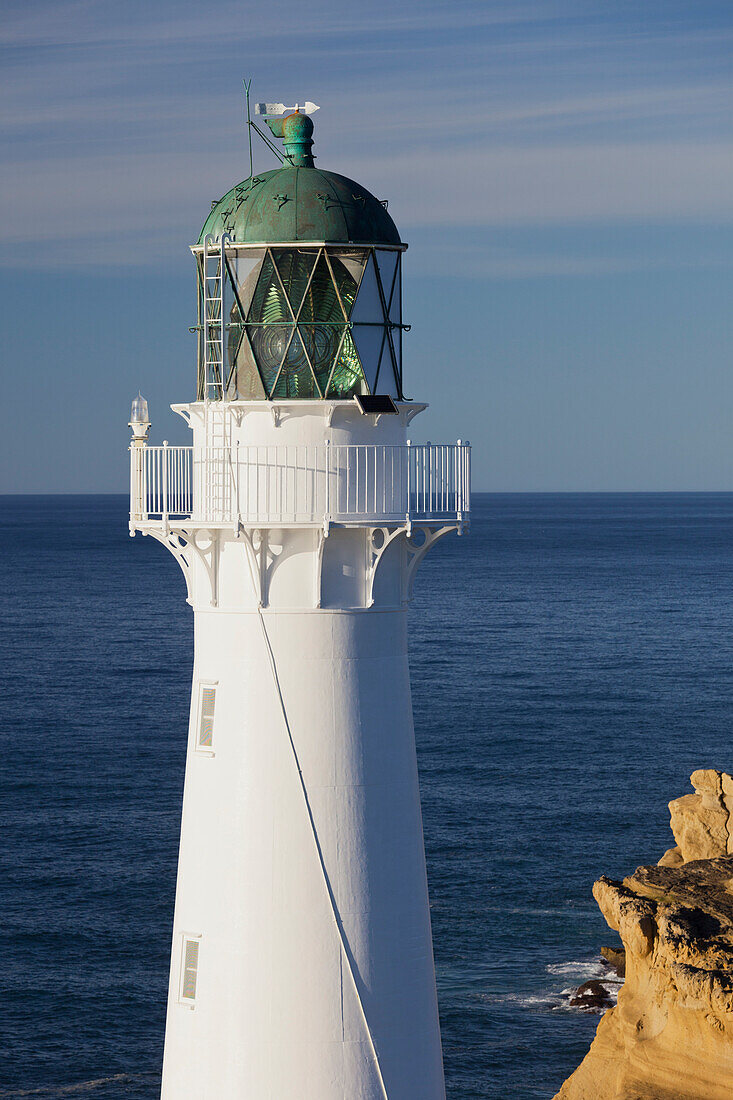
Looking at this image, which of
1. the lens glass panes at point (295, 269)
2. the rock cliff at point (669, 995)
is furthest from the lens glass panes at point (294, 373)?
the rock cliff at point (669, 995)

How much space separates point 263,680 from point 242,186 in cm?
488

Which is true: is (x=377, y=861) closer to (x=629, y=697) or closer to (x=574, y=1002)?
(x=574, y=1002)

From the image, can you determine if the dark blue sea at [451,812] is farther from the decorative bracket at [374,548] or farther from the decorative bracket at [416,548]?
the decorative bracket at [374,548]

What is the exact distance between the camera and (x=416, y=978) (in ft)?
48.6

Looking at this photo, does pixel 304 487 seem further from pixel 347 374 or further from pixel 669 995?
pixel 669 995

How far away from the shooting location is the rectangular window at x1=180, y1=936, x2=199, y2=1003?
14.7m

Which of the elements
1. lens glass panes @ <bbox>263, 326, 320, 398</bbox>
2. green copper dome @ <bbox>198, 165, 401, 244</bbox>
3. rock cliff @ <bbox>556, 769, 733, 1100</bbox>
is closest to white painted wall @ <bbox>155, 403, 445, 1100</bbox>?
lens glass panes @ <bbox>263, 326, 320, 398</bbox>

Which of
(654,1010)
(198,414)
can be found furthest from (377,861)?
(654,1010)

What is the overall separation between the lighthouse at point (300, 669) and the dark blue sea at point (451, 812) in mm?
27627

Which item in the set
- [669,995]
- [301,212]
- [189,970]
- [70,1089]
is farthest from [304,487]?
[70,1089]

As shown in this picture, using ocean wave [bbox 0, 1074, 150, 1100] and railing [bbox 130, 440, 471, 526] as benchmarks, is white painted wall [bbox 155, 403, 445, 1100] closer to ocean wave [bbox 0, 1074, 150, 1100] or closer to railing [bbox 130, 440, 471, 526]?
railing [bbox 130, 440, 471, 526]

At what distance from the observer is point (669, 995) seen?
24297mm

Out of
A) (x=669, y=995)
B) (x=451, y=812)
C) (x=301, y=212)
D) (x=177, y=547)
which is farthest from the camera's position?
(x=451, y=812)

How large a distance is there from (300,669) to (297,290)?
3644mm
